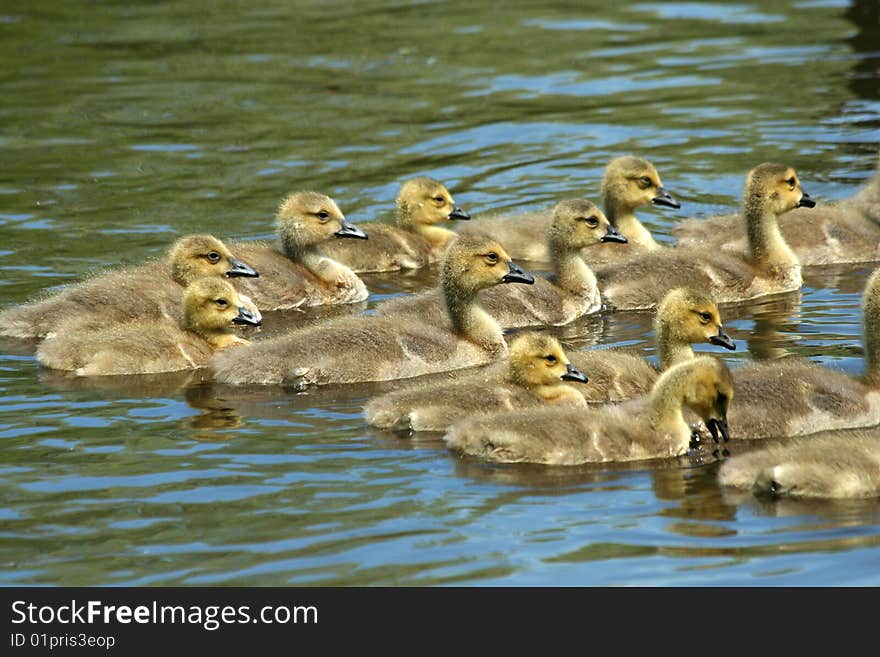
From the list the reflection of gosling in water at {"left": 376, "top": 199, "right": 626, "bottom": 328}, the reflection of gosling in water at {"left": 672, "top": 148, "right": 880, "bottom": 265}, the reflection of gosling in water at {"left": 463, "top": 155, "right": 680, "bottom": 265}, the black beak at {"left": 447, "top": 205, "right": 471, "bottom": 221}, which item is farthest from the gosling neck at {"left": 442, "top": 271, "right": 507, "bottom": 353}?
the reflection of gosling in water at {"left": 672, "top": 148, "right": 880, "bottom": 265}

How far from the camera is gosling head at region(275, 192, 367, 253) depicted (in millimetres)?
13461

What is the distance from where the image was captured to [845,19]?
2252 centimetres

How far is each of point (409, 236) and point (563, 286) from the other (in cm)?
207

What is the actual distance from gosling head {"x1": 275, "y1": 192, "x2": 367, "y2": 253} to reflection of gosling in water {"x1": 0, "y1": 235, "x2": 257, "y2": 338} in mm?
887

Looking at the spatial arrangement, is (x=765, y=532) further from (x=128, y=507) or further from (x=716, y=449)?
(x=128, y=507)

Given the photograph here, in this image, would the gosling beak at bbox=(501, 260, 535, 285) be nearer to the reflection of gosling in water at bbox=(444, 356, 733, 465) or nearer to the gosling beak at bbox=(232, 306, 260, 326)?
the gosling beak at bbox=(232, 306, 260, 326)

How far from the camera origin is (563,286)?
42.7 ft

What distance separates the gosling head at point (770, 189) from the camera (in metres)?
13.5

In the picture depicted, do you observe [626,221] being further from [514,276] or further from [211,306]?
[211,306]

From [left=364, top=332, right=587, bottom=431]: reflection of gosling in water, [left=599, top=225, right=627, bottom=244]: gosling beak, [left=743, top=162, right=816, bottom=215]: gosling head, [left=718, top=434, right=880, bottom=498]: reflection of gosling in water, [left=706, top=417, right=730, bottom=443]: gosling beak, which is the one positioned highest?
[left=743, top=162, right=816, bottom=215]: gosling head

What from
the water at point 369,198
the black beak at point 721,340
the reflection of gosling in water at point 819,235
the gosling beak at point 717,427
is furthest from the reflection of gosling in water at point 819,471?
the reflection of gosling in water at point 819,235

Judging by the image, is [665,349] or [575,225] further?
[575,225]

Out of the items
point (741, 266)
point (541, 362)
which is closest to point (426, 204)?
point (741, 266)

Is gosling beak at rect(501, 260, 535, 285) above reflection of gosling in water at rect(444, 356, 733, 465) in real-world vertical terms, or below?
above
